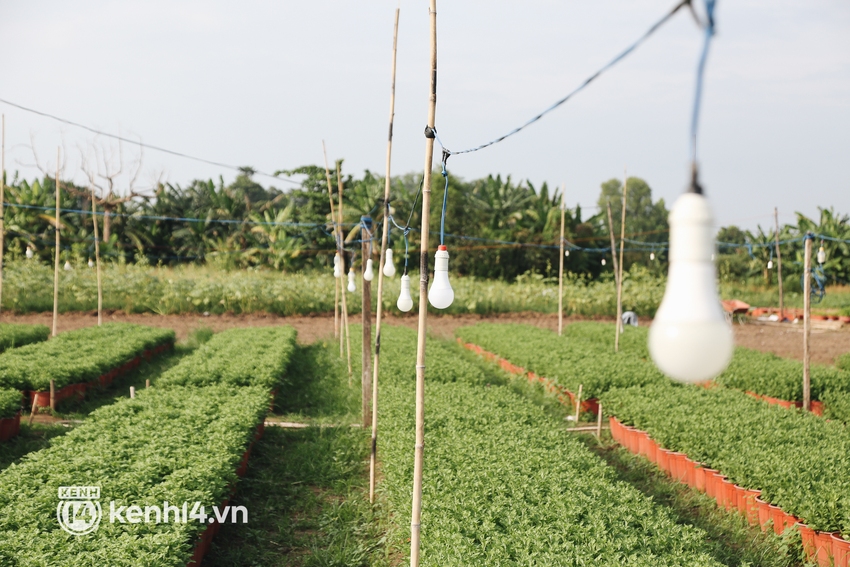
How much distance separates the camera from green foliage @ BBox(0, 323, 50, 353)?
546 inches

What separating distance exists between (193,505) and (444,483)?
6.44 ft

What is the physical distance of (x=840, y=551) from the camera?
5.01m

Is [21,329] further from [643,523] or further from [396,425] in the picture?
[643,523]

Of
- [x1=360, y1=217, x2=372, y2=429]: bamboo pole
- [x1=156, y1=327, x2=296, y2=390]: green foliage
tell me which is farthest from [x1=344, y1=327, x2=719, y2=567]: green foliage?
[x1=156, y1=327, x2=296, y2=390]: green foliage

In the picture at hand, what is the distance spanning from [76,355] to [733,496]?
10458 millimetres

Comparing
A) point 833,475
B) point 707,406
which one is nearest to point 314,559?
point 833,475

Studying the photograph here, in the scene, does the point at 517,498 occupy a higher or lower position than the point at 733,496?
higher

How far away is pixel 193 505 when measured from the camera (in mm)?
4973

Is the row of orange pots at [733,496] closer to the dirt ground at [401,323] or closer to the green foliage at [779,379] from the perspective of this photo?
the green foliage at [779,379]

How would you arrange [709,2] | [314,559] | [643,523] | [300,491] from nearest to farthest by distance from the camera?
[709,2] → [643,523] → [314,559] → [300,491]

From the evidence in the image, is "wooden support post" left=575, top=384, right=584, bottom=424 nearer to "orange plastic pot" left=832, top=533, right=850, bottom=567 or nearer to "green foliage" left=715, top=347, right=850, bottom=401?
"green foliage" left=715, top=347, right=850, bottom=401

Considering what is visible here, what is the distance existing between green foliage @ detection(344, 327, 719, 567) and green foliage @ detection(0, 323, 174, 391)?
5583 millimetres

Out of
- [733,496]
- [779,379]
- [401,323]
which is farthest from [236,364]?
[401,323]

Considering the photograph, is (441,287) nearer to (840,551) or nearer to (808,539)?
(840,551)
